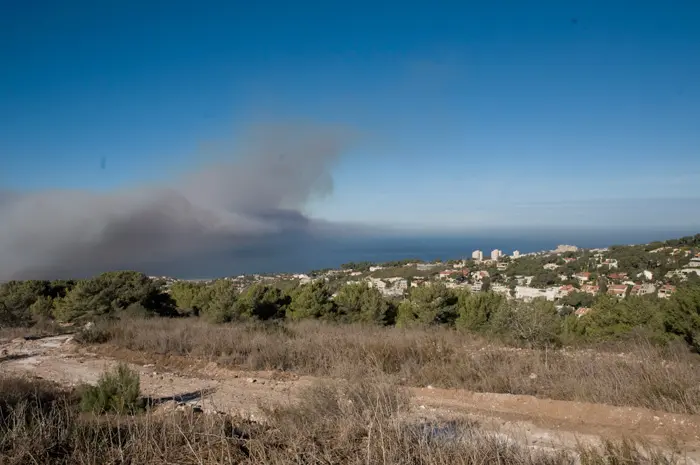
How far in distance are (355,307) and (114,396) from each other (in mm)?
13940

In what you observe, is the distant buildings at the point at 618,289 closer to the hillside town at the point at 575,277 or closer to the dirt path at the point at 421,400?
the hillside town at the point at 575,277

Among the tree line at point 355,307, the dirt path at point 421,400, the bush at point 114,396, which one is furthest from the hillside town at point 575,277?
the bush at point 114,396

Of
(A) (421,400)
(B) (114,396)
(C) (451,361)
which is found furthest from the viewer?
(C) (451,361)

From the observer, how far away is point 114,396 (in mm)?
5867

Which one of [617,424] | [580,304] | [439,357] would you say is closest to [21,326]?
[439,357]

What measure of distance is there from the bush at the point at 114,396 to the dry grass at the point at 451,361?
3.07 meters

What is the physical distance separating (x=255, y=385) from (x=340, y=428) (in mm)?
5293

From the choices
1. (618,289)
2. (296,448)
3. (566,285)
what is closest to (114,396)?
(296,448)

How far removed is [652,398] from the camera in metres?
5.34

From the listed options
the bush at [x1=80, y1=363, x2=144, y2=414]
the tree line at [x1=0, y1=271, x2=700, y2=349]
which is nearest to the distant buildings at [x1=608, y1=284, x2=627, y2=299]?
the tree line at [x1=0, y1=271, x2=700, y2=349]

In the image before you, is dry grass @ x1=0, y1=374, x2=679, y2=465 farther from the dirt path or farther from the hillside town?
the hillside town

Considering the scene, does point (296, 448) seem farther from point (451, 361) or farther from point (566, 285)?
point (566, 285)

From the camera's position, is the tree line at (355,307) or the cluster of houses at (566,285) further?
the cluster of houses at (566,285)

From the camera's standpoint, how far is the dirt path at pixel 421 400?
15.5 feet
